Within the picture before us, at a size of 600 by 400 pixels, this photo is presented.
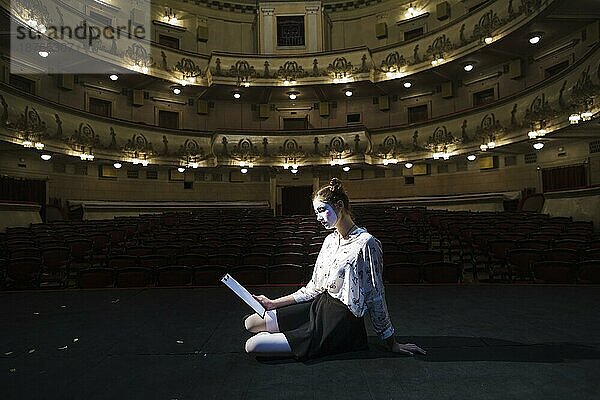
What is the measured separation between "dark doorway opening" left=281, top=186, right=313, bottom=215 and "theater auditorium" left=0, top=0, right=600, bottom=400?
0.46 feet

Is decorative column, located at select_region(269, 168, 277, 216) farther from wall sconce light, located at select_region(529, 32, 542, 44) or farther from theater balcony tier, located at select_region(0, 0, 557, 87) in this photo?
wall sconce light, located at select_region(529, 32, 542, 44)

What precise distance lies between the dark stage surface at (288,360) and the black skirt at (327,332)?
0.27 ft

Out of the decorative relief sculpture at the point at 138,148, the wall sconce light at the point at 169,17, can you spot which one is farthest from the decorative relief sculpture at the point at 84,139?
the wall sconce light at the point at 169,17

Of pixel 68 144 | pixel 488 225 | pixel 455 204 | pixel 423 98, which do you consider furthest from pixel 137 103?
pixel 488 225

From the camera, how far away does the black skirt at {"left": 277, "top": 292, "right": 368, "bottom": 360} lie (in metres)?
2.61

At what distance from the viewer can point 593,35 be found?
15.1 meters

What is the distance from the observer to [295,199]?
25.0m

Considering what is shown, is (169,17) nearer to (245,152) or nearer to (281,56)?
(281,56)

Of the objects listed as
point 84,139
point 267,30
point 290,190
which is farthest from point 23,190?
point 267,30

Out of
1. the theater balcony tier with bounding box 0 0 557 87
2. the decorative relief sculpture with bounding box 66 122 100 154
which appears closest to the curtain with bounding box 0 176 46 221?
the decorative relief sculpture with bounding box 66 122 100 154

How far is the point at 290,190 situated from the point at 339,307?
22.4 m

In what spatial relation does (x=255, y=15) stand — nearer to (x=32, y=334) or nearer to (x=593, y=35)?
(x=593, y=35)

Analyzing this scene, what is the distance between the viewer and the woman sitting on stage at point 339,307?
2.61 metres

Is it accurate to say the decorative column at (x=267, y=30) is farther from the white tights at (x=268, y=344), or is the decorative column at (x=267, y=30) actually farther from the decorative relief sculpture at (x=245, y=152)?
the white tights at (x=268, y=344)
